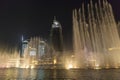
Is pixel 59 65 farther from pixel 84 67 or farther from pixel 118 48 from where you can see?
pixel 118 48

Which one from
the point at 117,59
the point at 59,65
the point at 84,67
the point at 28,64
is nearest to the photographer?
the point at 117,59

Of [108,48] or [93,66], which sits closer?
[108,48]

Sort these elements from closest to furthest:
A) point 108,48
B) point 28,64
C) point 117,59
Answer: point 108,48
point 117,59
point 28,64

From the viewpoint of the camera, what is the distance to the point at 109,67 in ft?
377

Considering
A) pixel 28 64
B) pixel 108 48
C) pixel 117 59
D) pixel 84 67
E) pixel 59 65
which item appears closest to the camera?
pixel 108 48

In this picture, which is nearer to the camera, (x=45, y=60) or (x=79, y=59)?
(x=79, y=59)

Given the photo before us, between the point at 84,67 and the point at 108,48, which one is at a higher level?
the point at 108,48

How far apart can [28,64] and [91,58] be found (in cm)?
9904

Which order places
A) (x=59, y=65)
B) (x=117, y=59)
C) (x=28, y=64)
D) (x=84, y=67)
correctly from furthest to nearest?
(x=28, y=64)
(x=59, y=65)
(x=84, y=67)
(x=117, y=59)

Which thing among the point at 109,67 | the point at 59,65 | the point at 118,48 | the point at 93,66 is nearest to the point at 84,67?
the point at 93,66

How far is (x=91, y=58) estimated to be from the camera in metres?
113

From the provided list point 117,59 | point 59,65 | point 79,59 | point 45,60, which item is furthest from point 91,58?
point 45,60

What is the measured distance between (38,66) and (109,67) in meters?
97.8

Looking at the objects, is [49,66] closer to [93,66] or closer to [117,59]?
[93,66]
